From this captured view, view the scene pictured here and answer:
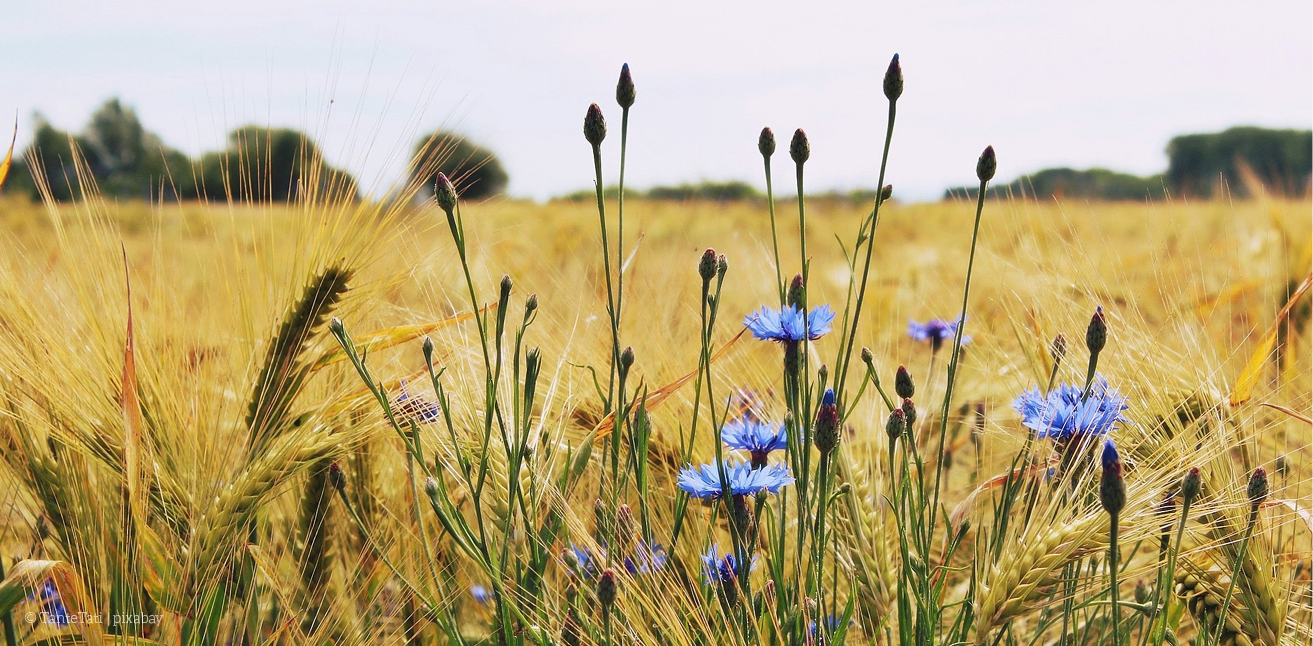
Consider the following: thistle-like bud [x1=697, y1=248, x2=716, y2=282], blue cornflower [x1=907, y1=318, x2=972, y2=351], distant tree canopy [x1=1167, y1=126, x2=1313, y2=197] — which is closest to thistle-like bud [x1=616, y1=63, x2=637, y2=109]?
thistle-like bud [x1=697, y1=248, x2=716, y2=282]

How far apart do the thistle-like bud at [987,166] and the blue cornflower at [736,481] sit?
0.30 m

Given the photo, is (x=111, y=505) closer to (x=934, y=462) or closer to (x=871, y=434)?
(x=871, y=434)

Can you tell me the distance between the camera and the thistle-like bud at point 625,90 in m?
0.73

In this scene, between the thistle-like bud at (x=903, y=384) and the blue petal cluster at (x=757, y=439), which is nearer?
the thistle-like bud at (x=903, y=384)

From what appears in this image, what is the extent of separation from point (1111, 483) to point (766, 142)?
1.29 feet

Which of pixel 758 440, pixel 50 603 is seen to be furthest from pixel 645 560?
pixel 50 603

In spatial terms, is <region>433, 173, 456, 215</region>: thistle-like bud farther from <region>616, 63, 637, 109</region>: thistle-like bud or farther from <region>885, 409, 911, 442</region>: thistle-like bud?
<region>885, 409, 911, 442</region>: thistle-like bud

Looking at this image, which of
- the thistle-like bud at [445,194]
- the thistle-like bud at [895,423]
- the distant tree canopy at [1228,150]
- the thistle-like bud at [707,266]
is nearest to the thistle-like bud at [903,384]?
the thistle-like bud at [895,423]

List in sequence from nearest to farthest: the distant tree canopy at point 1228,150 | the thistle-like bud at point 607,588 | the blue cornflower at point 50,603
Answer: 1. the thistle-like bud at point 607,588
2. the blue cornflower at point 50,603
3. the distant tree canopy at point 1228,150

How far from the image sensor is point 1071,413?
760 millimetres

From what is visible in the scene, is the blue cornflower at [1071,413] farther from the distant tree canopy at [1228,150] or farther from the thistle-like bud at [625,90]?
the distant tree canopy at [1228,150]

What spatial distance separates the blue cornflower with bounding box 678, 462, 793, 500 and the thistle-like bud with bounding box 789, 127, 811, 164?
265 mm

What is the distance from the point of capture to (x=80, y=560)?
0.85 m


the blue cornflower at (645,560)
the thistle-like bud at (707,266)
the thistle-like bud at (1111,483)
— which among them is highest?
the thistle-like bud at (707,266)
